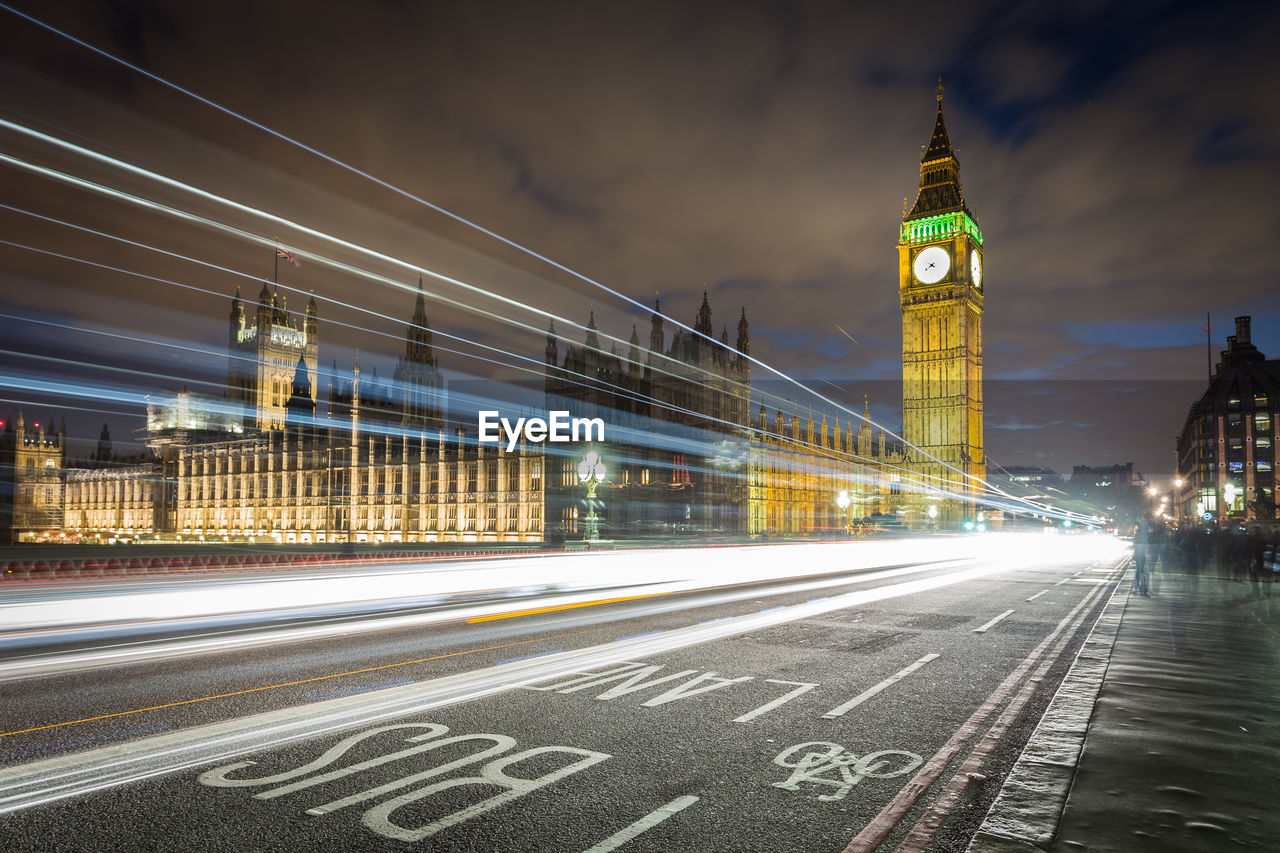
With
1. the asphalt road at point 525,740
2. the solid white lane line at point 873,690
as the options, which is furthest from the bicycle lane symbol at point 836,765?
the solid white lane line at point 873,690

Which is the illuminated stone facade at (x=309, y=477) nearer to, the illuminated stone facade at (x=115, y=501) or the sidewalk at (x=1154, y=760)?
the illuminated stone facade at (x=115, y=501)

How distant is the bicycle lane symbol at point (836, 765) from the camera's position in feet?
17.8

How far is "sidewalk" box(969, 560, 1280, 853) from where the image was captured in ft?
14.3

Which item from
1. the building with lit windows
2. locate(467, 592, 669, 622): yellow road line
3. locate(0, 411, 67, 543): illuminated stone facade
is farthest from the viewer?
the building with lit windows

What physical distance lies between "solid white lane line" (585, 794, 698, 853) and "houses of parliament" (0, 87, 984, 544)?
31.0 meters

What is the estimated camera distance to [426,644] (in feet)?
36.6

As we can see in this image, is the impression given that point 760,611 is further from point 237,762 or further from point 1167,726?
point 237,762

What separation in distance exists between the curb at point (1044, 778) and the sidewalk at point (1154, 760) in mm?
11

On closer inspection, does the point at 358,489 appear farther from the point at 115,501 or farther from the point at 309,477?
the point at 115,501

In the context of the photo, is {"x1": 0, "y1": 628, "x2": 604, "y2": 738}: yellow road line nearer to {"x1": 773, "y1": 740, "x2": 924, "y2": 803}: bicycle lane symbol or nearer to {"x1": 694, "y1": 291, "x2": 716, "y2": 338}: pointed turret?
{"x1": 773, "y1": 740, "x2": 924, "y2": 803}: bicycle lane symbol

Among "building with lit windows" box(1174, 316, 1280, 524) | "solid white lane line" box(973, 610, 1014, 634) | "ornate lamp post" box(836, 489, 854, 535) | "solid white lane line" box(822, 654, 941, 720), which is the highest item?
"building with lit windows" box(1174, 316, 1280, 524)

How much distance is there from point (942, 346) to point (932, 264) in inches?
497

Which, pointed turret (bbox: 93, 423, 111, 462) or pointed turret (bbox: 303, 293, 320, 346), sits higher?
pointed turret (bbox: 303, 293, 320, 346)

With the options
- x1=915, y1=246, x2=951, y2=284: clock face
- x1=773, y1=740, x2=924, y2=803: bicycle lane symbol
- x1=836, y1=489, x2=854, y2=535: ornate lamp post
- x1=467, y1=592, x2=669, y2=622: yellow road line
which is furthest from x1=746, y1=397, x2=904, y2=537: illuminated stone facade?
x1=773, y1=740, x2=924, y2=803: bicycle lane symbol
